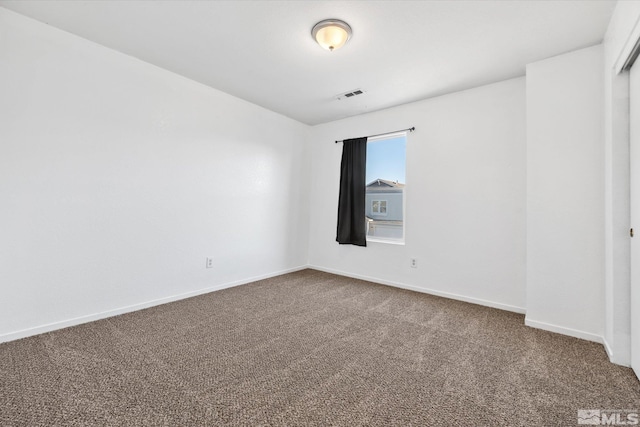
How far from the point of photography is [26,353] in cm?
190

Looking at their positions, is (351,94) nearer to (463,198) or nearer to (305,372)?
(463,198)

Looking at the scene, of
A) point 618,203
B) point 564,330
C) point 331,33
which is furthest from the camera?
point 564,330

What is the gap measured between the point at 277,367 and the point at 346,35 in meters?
2.67

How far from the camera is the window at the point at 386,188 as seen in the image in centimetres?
393

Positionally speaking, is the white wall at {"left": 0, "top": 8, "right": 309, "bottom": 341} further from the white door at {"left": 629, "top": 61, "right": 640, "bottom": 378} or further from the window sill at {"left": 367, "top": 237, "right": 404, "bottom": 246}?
the white door at {"left": 629, "top": 61, "right": 640, "bottom": 378}

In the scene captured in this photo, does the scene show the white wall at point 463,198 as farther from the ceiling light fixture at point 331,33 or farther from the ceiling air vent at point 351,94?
the ceiling light fixture at point 331,33

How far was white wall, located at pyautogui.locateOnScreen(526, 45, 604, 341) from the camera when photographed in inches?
90.4

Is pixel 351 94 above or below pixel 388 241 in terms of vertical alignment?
above

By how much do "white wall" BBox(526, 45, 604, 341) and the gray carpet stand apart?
280 millimetres

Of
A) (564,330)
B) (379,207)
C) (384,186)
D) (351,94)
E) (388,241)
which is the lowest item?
(564,330)

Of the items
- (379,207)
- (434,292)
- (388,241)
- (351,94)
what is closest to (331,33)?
(351,94)

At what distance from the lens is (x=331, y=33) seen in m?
2.19

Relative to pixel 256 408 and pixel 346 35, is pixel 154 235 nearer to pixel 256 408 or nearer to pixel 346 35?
pixel 256 408

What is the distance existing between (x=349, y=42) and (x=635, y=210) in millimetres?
2543
